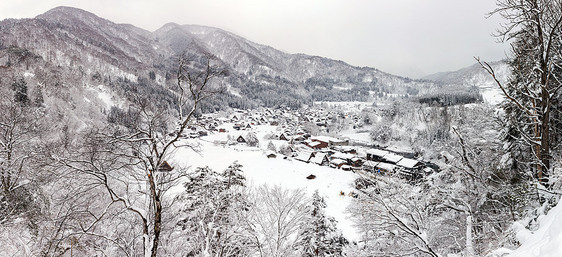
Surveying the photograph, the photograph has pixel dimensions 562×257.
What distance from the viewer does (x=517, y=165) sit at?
10.0m

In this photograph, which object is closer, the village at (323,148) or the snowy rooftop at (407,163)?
the village at (323,148)

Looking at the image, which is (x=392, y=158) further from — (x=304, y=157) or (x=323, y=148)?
(x=323, y=148)

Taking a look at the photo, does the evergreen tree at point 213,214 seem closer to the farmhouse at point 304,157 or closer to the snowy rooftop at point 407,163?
the farmhouse at point 304,157

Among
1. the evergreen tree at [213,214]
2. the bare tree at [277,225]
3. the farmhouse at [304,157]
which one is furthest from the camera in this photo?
the farmhouse at [304,157]

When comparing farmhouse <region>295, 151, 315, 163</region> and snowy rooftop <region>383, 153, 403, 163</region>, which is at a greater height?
snowy rooftop <region>383, 153, 403, 163</region>

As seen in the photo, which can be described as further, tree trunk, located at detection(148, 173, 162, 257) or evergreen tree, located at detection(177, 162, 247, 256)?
evergreen tree, located at detection(177, 162, 247, 256)

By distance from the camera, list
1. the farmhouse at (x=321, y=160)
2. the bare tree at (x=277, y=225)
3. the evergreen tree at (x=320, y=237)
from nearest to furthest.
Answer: the bare tree at (x=277, y=225) → the evergreen tree at (x=320, y=237) → the farmhouse at (x=321, y=160)

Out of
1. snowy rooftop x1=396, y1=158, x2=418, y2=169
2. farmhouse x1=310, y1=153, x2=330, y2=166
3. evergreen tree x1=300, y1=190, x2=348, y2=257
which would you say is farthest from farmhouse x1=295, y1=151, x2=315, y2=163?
evergreen tree x1=300, y1=190, x2=348, y2=257

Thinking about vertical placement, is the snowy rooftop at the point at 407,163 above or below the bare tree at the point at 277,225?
below

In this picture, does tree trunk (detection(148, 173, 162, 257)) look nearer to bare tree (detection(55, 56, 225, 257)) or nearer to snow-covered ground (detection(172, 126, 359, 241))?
bare tree (detection(55, 56, 225, 257))

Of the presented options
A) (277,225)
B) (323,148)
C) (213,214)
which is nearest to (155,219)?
(213,214)

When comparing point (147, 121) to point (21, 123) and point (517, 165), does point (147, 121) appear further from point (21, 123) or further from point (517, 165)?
point (517, 165)

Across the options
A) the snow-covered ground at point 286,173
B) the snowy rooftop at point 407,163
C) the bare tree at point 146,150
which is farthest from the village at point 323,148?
the bare tree at point 146,150

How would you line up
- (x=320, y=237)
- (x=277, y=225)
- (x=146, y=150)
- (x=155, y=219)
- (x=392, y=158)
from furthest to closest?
1. (x=392, y=158)
2. (x=320, y=237)
3. (x=277, y=225)
4. (x=146, y=150)
5. (x=155, y=219)
